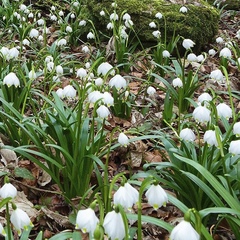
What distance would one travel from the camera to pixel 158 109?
3982 mm

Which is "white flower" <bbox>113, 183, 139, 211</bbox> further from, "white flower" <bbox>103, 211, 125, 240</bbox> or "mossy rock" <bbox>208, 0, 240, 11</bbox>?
"mossy rock" <bbox>208, 0, 240, 11</bbox>

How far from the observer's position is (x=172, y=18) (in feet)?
17.7

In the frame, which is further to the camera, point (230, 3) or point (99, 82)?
point (230, 3)

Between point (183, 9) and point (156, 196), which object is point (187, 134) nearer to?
point (156, 196)

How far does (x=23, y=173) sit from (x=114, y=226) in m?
1.44

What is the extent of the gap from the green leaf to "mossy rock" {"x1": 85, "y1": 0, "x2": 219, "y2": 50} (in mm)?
3121

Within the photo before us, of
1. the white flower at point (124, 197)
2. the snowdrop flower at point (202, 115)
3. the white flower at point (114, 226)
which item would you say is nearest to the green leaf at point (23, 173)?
the snowdrop flower at point (202, 115)

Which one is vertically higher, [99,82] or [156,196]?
[156,196]

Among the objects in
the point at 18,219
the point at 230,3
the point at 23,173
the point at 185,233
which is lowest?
the point at 230,3

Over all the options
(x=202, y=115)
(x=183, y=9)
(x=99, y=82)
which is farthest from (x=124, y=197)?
(x=183, y=9)

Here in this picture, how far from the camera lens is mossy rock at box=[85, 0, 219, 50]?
17.6 feet

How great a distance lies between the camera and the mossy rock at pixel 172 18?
538 cm

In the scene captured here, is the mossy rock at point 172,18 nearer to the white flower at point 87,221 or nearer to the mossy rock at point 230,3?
the mossy rock at point 230,3

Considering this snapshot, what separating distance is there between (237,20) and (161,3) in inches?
87.9
